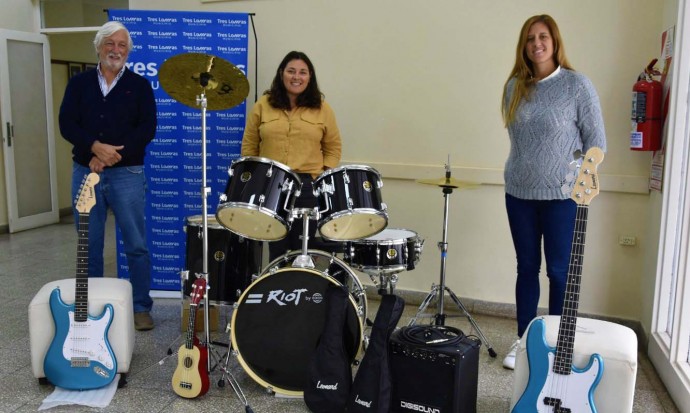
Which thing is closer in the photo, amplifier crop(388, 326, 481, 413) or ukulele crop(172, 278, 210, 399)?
amplifier crop(388, 326, 481, 413)

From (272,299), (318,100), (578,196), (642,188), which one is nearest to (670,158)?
(642,188)

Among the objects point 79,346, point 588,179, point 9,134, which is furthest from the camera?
point 9,134

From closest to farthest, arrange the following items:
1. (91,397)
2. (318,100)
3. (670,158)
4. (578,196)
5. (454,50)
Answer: (578,196) < (91,397) < (670,158) < (318,100) < (454,50)

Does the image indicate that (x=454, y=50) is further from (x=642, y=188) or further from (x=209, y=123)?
(x=209, y=123)

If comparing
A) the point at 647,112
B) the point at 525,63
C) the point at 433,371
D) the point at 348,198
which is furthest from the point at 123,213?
the point at 647,112

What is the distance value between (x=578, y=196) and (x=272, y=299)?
4.58 feet

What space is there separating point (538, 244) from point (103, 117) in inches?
97.4

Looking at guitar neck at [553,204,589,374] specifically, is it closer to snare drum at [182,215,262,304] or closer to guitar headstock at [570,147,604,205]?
guitar headstock at [570,147,604,205]

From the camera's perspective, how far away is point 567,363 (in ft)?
7.14

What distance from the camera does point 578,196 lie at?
229 centimetres

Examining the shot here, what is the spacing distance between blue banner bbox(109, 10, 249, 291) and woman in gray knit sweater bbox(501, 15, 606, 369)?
6.45ft

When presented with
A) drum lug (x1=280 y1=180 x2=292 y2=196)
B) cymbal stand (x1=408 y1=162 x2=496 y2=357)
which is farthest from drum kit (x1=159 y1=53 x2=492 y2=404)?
cymbal stand (x1=408 y1=162 x2=496 y2=357)

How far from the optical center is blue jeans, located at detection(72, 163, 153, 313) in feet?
11.1

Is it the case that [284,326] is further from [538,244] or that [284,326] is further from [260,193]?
[538,244]
